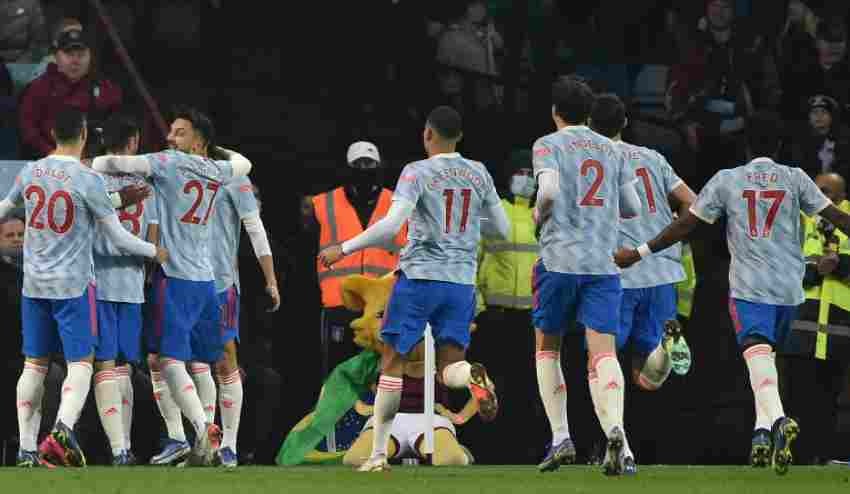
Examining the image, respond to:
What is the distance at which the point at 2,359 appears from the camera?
18.7 metres

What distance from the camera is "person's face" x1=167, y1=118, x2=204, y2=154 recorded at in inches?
675

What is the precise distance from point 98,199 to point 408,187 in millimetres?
1989

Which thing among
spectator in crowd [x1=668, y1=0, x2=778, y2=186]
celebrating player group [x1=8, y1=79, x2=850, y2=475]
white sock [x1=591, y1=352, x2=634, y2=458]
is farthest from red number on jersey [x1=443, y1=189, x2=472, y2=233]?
spectator in crowd [x1=668, y1=0, x2=778, y2=186]

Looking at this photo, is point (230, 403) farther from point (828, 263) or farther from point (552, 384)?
point (828, 263)

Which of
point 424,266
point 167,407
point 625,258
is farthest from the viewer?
point 167,407

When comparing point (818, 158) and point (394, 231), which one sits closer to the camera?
point (394, 231)

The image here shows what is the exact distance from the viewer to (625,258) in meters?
15.6

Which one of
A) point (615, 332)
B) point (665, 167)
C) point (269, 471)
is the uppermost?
point (665, 167)

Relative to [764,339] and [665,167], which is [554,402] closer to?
[764,339]

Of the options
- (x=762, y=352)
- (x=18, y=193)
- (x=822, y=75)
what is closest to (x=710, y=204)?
(x=762, y=352)

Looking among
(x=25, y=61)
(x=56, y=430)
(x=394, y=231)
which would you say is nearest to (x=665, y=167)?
(x=394, y=231)

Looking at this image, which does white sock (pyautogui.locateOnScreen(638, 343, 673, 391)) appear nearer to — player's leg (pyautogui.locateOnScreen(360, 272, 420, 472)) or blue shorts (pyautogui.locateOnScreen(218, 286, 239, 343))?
Answer: player's leg (pyautogui.locateOnScreen(360, 272, 420, 472))

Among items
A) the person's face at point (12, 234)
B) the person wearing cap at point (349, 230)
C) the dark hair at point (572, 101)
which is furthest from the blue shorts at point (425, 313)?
the person's face at point (12, 234)

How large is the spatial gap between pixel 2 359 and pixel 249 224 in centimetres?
230
